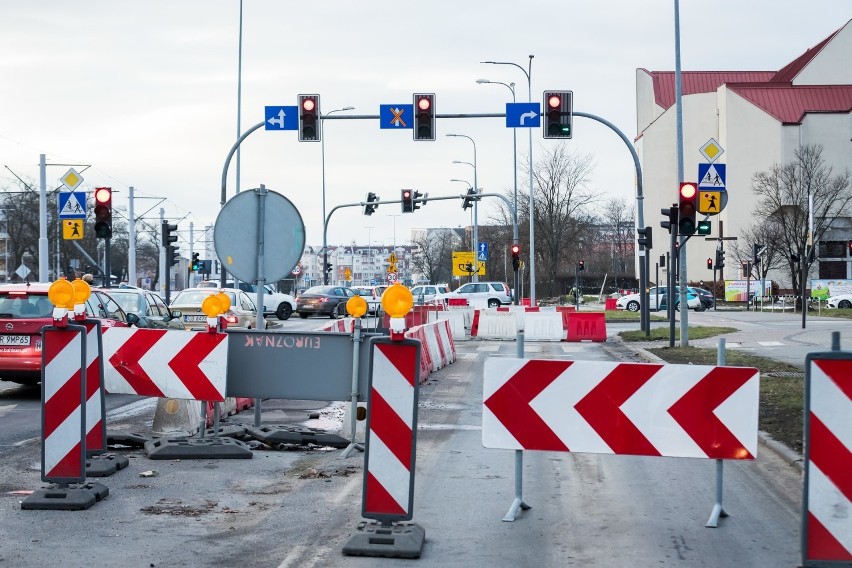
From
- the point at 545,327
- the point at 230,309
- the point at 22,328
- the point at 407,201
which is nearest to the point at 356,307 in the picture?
the point at 22,328

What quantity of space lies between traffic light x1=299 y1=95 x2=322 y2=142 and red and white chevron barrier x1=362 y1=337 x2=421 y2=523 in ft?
66.2

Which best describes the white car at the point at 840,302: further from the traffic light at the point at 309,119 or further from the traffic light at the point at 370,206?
the traffic light at the point at 309,119

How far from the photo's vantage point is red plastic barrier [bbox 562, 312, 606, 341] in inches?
1321

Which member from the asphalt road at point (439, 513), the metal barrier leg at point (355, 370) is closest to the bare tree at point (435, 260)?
the metal barrier leg at point (355, 370)

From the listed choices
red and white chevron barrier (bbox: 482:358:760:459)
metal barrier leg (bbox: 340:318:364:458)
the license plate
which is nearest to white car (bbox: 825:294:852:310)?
the license plate

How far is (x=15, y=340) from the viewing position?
1535 cm

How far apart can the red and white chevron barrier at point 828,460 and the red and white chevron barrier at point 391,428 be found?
234 centimetres

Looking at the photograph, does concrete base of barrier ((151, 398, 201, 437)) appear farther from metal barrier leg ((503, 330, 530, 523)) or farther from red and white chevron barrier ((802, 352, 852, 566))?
red and white chevron barrier ((802, 352, 852, 566))

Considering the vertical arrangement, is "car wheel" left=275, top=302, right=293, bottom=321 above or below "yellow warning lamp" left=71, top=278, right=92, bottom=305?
below

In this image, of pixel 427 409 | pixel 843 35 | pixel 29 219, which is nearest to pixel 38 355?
pixel 427 409

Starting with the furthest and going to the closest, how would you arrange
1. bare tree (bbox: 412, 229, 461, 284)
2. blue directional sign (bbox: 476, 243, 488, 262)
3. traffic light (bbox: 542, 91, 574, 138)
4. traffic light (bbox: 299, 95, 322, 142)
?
bare tree (bbox: 412, 229, 461, 284), blue directional sign (bbox: 476, 243, 488, 262), traffic light (bbox: 299, 95, 322, 142), traffic light (bbox: 542, 91, 574, 138)

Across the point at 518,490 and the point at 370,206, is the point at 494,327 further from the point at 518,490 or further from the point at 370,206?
the point at 518,490

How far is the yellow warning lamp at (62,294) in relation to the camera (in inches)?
311

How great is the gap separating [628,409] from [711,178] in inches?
624
